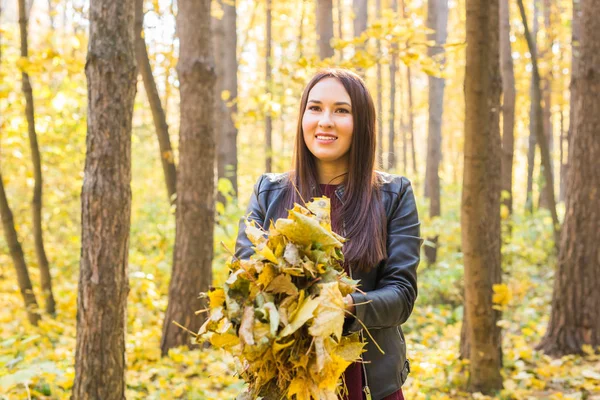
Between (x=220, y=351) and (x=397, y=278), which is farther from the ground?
(x=397, y=278)

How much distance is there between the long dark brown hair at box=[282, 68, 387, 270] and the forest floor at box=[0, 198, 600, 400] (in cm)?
66

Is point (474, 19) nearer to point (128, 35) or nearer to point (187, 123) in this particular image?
point (128, 35)

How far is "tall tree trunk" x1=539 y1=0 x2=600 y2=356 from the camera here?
19.1 ft

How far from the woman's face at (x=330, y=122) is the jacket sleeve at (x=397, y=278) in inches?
12.3

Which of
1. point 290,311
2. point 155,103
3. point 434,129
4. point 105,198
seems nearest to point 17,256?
point 155,103

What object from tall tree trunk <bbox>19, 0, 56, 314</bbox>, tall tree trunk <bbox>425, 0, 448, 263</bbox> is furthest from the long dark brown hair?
tall tree trunk <bbox>425, 0, 448, 263</bbox>

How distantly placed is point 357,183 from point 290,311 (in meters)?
0.79

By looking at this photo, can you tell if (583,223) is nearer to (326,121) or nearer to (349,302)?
(326,121)

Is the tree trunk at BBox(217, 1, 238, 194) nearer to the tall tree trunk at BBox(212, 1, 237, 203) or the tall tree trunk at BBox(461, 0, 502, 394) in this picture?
the tall tree trunk at BBox(212, 1, 237, 203)

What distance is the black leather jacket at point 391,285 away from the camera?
214cm

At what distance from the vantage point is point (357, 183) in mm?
2475

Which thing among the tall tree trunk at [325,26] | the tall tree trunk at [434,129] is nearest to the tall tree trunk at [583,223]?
the tall tree trunk at [325,26]

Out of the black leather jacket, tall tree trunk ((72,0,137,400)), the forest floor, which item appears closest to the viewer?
the black leather jacket

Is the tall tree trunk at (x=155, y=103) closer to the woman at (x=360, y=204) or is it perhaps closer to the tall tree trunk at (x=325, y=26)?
the tall tree trunk at (x=325, y=26)
